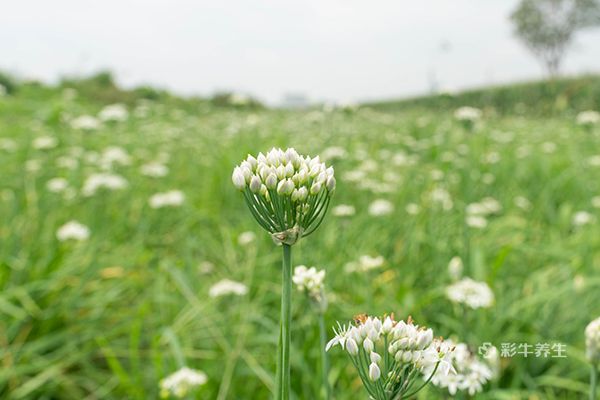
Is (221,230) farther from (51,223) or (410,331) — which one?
(410,331)

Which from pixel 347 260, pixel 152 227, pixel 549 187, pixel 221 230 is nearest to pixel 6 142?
pixel 152 227

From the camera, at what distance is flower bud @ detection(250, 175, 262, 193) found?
915mm

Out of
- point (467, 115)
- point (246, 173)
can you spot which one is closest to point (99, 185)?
point (467, 115)

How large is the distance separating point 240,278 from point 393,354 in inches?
112

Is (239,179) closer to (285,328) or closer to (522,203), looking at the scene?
(285,328)

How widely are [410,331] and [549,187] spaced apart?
5880 mm

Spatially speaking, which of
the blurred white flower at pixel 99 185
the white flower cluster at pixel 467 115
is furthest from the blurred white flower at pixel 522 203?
the blurred white flower at pixel 99 185

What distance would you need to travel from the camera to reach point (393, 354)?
0.90m

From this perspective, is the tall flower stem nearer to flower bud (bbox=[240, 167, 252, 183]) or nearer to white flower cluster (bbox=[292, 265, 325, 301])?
flower bud (bbox=[240, 167, 252, 183])

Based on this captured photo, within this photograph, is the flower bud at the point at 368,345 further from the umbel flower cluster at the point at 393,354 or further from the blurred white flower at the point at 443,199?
the blurred white flower at the point at 443,199

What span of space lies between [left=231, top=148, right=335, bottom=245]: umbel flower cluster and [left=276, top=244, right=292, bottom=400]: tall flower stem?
6cm

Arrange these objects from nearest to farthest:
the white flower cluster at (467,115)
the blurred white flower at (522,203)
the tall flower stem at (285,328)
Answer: the tall flower stem at (285,328)
the white flower cluster at (467,115)
the blurred white flower at (522,203)

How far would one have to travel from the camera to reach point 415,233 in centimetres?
405

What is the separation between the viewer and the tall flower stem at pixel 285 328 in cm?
82
